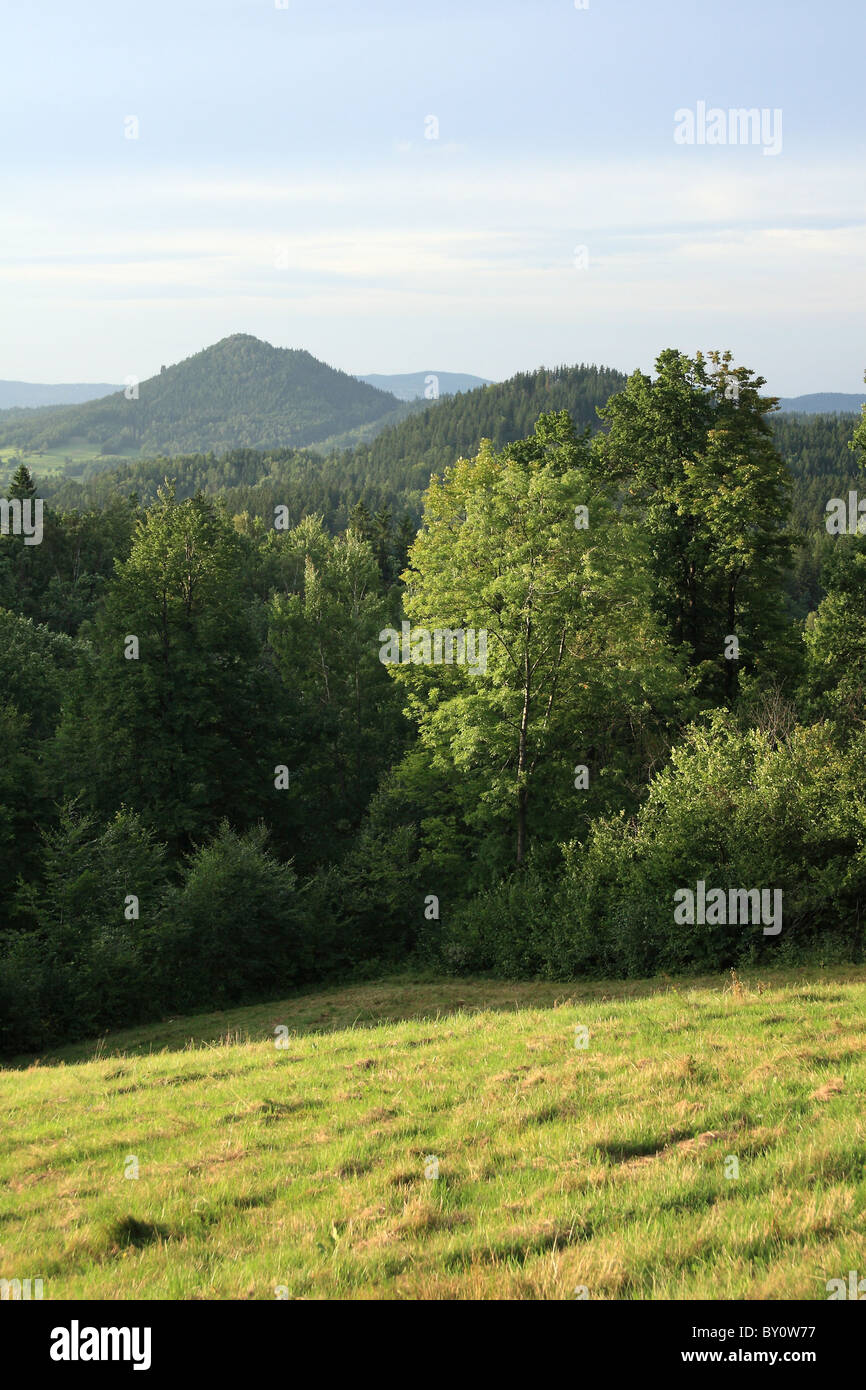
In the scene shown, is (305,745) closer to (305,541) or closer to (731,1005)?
(731,1005)

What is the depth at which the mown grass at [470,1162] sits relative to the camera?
23.6 ft

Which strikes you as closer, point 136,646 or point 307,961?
point 307,961

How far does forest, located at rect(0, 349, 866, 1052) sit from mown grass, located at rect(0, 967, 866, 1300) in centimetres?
828

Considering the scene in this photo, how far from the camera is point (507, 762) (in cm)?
3216

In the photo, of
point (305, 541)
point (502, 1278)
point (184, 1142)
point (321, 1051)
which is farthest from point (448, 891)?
point (305, 541)

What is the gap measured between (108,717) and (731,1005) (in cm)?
2483

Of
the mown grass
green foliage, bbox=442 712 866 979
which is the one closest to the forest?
green foliage, bbox=442 712 866 979

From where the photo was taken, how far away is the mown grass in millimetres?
7184

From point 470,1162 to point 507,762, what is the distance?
22.5 meters

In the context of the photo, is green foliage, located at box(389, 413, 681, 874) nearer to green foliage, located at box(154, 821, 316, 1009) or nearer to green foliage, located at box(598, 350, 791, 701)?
green foliage, located at box(598, 350, 791, 701)

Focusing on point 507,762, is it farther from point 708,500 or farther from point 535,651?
point 708,500

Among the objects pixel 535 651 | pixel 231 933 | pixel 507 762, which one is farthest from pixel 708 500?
pixel 231 933
